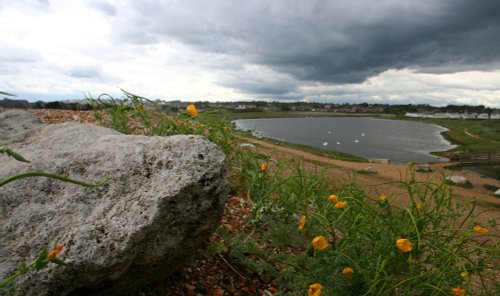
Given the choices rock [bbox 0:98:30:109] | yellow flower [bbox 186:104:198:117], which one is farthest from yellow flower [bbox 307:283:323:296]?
rock [bbox 0:98:30:109]

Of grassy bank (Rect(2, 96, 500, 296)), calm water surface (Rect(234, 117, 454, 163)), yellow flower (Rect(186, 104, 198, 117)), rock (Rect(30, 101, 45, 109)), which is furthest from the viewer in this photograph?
calm water surface (Rect(234, 117, 454, 163))

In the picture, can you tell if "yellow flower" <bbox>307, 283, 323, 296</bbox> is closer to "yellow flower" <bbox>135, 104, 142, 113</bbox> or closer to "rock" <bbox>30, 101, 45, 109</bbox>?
"yellow flower" <bbox>135, 104, 142, 113</bbox>

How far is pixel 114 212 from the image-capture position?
1.75 metres

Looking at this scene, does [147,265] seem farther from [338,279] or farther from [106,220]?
[338,279]

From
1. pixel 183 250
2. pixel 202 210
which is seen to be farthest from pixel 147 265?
pixel 202 210

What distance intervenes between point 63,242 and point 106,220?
22 centimetres

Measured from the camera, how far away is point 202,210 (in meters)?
1.95

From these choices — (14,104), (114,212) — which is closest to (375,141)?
(14,104)

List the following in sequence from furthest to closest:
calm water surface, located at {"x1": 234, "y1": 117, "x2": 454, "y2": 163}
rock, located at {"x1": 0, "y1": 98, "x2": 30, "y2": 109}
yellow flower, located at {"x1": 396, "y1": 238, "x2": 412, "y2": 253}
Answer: calm water surface, located at {"x1": 234, "y1": 117, "x2": 454, "y2": 163}, rock, located at {"x1": 0, "y1": 98, "x2": 30, "y2": 109}, yellow flower, located at {"x1": 396, "y1": 238, "x2": 412, "y2": 253}

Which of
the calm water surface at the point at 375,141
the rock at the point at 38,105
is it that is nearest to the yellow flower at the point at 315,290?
the calm water surface at the point at 375,141

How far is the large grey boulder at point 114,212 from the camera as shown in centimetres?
164

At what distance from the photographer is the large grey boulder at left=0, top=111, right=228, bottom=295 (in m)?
1.64

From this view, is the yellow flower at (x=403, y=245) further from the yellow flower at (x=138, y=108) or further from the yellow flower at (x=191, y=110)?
the yellow flower at (x=138, y=108)

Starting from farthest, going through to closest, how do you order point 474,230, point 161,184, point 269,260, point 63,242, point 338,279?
point 269,260, point 474,230, point 338,279, point 161,184, point 63,242
